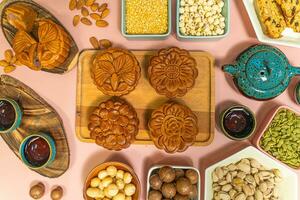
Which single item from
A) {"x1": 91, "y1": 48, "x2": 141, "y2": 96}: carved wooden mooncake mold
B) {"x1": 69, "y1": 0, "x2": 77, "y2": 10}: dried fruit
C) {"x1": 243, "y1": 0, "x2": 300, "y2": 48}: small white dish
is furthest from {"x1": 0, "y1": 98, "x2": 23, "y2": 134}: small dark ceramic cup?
{"x1": 243, "y1": 0, "x2": 300, "y2": 48}: small white dish

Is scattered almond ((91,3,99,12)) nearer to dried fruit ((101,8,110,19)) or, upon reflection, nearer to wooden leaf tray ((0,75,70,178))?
dried fruit ((101,8,110,19))

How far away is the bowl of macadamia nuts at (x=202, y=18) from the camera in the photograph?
129cm

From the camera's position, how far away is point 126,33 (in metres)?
1.31

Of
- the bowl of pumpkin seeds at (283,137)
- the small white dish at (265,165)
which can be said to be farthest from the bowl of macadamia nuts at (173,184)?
the bowl of pumpkin seeds at (283,137)

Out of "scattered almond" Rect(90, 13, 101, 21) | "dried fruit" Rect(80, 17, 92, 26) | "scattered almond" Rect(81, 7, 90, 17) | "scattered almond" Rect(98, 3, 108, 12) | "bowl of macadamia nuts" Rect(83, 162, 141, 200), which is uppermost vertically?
"scattered almond" Rect(98, 3, 108, 12)

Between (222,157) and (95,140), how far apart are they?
452 millimetres

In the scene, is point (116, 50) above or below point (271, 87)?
above

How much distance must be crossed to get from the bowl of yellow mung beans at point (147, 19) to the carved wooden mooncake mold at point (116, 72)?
0.09 m

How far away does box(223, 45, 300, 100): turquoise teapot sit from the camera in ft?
4.14

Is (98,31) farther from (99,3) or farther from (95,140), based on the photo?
(95,140)

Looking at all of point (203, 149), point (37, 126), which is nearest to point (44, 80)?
point (37, 126)

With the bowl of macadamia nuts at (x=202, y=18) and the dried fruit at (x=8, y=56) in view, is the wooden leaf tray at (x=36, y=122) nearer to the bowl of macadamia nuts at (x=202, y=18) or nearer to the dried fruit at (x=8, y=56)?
the dried fruit at (x=8, y=56)

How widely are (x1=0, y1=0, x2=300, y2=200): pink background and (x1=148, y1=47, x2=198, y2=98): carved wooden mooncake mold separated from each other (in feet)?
0.38

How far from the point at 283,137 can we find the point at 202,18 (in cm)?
50
